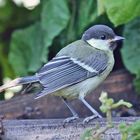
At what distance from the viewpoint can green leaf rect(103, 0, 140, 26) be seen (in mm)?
2648

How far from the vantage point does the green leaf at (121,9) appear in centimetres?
265

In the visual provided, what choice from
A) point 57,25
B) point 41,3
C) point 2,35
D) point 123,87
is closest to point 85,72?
point 123,87

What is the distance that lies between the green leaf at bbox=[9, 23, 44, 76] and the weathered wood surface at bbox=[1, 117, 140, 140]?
1179 millimetres

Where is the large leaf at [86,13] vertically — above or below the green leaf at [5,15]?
below

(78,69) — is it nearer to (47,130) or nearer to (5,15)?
(47,130)

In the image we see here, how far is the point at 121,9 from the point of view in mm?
2654

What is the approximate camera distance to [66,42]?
11.4 ft

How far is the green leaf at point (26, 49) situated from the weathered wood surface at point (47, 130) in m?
1.18

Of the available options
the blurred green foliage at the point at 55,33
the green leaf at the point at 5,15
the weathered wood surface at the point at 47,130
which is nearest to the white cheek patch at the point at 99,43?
the blurred green foliage at the point at 55,33

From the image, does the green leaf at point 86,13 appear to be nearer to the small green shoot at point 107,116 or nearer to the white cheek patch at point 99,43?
the white cheek patch at point 99,43

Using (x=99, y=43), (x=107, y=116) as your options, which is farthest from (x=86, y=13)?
(x=107, y=116)

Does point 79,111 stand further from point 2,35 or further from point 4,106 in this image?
point 2,35

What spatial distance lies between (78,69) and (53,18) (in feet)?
2.10

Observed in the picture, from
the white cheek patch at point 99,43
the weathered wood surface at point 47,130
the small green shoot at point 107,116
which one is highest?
the white cheek patch at point 99,43
